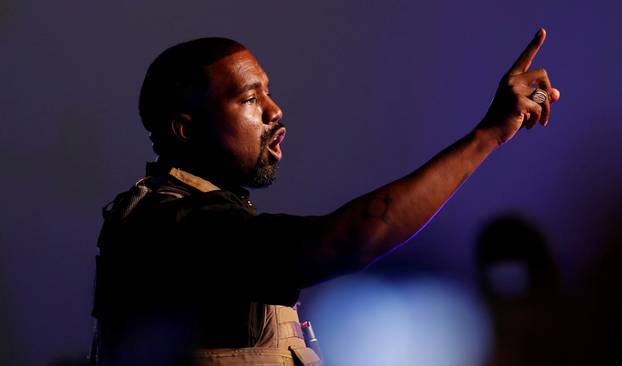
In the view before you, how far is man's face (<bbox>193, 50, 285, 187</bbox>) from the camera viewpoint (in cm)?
140

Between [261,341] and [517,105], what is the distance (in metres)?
0.56

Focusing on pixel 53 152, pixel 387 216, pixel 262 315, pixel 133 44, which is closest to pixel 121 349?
pixel 262 315

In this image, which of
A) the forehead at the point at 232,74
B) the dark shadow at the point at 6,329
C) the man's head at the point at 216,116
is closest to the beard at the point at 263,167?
the man's head at the point at 216,116

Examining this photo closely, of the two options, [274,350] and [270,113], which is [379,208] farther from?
[270,113]

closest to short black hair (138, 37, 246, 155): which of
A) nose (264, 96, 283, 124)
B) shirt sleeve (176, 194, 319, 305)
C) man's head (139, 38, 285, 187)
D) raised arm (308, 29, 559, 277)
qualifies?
man's head (139, 38, 285, 187)

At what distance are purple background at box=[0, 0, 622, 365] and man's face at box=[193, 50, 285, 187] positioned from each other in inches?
60.0

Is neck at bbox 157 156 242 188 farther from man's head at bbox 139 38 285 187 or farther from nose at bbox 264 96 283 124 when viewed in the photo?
nose at bbox 264 96 283 124

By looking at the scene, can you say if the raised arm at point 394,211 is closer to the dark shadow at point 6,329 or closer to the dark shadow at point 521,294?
the dark shadow at point 6,329

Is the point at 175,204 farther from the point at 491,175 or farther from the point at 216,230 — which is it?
the point at 491,175

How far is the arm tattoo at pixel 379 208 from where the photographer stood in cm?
102

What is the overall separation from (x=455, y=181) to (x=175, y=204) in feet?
1.44

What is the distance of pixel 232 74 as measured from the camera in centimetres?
145

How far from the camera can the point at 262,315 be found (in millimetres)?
1218

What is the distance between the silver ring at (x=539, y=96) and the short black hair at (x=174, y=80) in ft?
2.05
